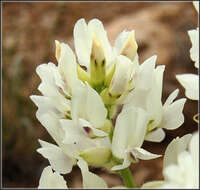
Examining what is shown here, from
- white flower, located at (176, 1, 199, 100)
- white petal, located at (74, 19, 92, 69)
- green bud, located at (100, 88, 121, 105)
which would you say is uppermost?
white petal, located at (74, 19, 92, 69)

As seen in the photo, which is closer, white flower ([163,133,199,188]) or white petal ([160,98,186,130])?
white flower ([163,133,199,188])

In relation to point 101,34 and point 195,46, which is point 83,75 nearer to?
point 101,34

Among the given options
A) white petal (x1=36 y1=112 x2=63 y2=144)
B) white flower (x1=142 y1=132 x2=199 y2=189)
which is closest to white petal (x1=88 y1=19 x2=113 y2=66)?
white petal (x1=36 y1=112 x2=63 y2=144)

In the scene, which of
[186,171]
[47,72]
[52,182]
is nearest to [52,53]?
[47,72]

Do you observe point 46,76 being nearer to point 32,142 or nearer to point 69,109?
point 69,109

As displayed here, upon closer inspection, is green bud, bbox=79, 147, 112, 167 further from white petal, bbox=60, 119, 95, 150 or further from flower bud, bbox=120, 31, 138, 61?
flower bud, bbox=120, 31, 138, 61

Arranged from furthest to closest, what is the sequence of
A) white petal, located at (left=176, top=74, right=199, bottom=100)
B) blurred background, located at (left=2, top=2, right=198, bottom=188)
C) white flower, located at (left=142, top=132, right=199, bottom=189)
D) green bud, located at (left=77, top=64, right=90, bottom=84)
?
blurred background, located at (left=2, top=2, right=198, bottom=188) < green bud, located at (left=77, top=64, right=90, bottom=84) < white petal, located at (left=176, top=74, right=199, bottom=100) < white flower, located at (left=142, top=132, right=199, bottom=189)

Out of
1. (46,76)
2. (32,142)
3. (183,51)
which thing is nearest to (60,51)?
(46,76)
